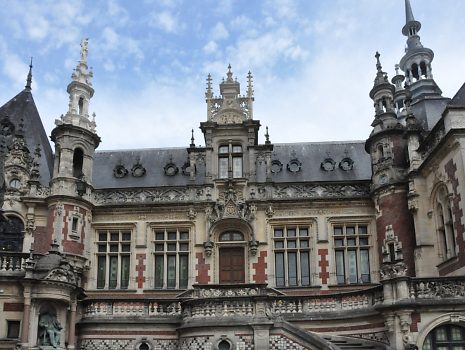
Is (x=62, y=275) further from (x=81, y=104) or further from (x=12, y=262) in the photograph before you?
(x=81, y=104)

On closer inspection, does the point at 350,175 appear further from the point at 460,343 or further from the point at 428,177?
the point at 460,343

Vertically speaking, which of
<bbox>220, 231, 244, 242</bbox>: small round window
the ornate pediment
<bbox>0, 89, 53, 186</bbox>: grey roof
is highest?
<bbox>0, 89, 53, 186</bbox>: grey roof

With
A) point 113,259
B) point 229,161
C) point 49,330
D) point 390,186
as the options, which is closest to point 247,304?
point 49,330

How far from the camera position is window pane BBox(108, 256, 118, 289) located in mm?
26531

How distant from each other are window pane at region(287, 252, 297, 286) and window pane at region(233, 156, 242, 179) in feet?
15.0

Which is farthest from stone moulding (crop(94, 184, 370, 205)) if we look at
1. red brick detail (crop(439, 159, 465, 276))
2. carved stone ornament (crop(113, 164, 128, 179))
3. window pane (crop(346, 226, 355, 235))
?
red brick detail (crop(439, 159, 465, 276))

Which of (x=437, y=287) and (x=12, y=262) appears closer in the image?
(x=437, y=287)

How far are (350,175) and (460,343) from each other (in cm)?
1196

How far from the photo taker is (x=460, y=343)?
59.6ft

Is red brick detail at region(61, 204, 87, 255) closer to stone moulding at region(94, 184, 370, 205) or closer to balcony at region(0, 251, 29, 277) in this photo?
stone moulding at region(94, 184, 370, 205)

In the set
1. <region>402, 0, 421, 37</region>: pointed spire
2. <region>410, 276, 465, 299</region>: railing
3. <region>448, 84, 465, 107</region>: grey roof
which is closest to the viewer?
<region>410, 276, 465, 299</region>: railing

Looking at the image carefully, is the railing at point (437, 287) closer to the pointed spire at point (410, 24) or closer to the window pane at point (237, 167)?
the window pane at point (237, 167)

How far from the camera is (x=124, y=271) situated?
26.7 meters

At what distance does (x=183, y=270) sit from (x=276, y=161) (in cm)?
737
